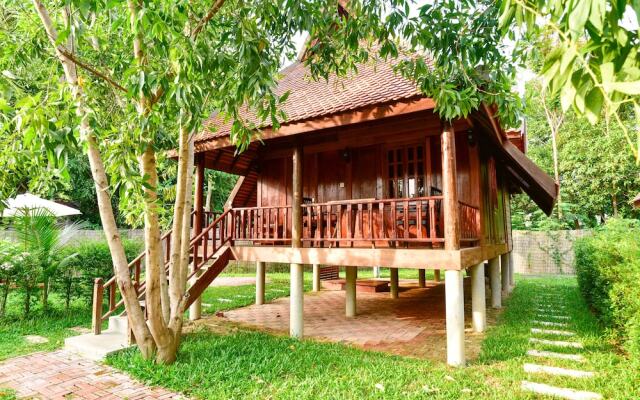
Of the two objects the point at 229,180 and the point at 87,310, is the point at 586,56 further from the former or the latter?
the point at 229,180

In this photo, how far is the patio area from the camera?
6043 millimetres

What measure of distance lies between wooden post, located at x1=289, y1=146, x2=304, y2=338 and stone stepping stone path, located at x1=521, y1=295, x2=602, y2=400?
3.44m

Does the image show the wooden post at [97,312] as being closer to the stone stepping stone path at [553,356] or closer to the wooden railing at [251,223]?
the wooden railing at [251,223]

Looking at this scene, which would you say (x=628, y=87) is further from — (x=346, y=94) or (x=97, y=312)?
(x=97, y=312)

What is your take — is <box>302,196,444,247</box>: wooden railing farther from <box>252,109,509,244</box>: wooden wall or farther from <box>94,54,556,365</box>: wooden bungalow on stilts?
<box>252,109,509,244</box>: wooden wall

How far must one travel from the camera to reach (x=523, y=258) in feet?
62.5

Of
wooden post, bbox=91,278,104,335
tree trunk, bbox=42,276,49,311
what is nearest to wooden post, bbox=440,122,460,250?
wooden post, bbox=91,278,104,335

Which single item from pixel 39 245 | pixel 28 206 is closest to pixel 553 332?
pixel 39 245

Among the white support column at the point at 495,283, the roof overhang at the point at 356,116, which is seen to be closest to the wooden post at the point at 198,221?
the roof overhang at the point at 356,116

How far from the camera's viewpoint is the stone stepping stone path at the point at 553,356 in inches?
Result: 157

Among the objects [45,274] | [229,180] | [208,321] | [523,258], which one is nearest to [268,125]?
[208,321]

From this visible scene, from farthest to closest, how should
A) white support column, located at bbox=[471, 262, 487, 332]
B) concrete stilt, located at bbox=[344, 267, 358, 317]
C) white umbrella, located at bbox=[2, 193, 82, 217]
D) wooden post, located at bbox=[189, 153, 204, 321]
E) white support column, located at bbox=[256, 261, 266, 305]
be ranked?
white support column, located at bbox=[256, 261, 266, 305] < concrete stilt, located at bbox=[344, 267, 358, 317] < white umbrella, located at bbox=[2, 193, 82, 217] < wooden post, located at bbox=[189, 153, 204, 321] < white support column, located at bbox=[471, 262, 487, 332]

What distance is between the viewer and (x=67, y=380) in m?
4.64

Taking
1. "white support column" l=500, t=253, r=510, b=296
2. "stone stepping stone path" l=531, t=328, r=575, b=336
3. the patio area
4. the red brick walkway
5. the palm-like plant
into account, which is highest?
the palm-like plant
